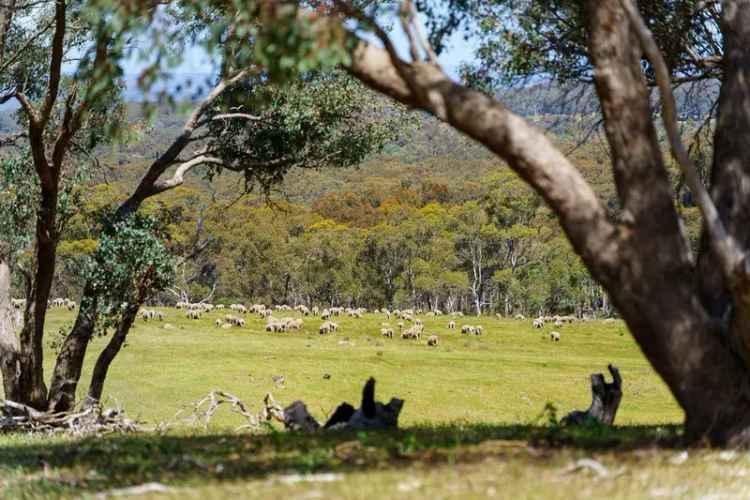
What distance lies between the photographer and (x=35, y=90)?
18812 millimetres

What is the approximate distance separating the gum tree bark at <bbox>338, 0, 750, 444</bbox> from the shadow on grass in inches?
26.7

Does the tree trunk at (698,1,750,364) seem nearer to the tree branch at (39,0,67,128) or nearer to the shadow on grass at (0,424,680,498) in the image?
the shadow on grass at (0,424,680,498)

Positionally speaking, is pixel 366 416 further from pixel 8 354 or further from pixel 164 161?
pixel 164 161

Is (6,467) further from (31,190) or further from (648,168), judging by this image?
(31,190)

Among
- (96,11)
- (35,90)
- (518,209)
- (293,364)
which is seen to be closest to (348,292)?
(518,209)

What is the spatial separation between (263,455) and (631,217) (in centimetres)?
339

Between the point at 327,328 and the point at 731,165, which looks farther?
the point at 327,328

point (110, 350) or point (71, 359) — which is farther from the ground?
point (110, 350)

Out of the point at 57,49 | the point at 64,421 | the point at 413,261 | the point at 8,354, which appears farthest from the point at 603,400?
the point at 413,261

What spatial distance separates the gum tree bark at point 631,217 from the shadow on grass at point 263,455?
0.68m

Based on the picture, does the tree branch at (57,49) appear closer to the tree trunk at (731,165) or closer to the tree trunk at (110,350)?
the tree trunk at (110,350)

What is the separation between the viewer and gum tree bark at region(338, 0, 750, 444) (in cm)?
693

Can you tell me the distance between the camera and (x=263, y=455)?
23.6 ft

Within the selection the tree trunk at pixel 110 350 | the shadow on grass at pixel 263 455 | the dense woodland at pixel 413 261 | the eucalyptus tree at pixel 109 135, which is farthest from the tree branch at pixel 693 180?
the dense woodland at pixel 413 261
